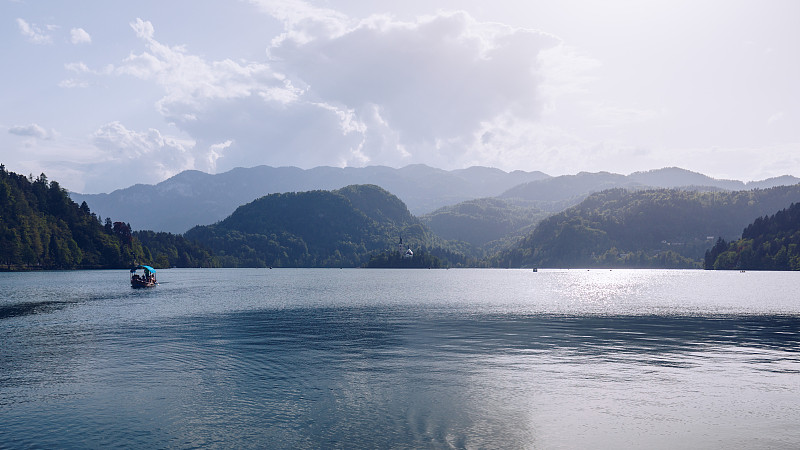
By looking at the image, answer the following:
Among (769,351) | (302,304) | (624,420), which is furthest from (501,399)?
(302,304)

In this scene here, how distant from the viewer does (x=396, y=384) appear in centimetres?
4056

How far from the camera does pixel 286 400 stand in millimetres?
36156

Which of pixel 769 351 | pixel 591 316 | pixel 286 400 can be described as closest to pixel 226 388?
pixel 286 400

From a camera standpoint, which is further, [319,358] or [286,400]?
[319,358]

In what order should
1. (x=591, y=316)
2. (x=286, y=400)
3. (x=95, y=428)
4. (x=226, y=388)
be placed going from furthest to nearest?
(x=591, y=316) → (x=226, y=388) → (x=286, y=400) → (x=95, y=428)

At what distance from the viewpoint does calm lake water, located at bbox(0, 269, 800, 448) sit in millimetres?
29438

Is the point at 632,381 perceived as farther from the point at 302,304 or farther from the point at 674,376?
the point at 302,304

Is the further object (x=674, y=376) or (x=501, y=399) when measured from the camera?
(x=674, y=376)

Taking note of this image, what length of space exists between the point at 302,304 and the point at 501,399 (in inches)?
3402

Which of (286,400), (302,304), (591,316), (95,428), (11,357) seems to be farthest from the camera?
(302,304)

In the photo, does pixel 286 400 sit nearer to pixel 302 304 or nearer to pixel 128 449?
pixel 128 449

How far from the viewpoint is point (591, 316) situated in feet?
310

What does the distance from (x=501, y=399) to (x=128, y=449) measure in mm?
22677

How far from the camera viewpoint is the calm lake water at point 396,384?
29.4 meters
